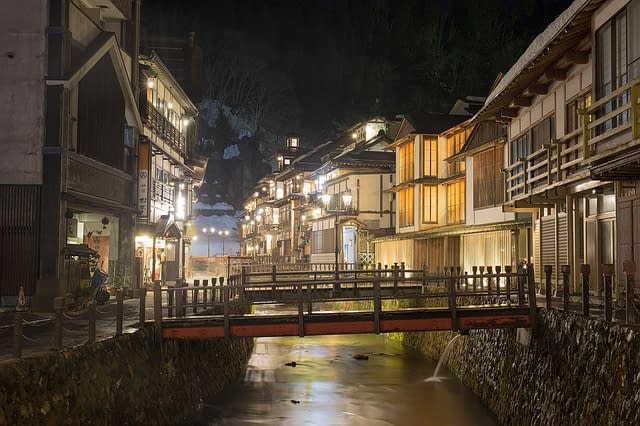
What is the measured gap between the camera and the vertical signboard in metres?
31.2

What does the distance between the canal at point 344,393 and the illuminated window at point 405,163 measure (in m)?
15.6

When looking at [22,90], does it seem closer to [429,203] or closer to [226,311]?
[226,311]

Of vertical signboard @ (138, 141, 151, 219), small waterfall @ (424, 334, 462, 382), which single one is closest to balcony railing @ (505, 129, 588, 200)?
small waterfall @ (424, 334, 462, 382)

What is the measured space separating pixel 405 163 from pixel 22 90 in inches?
1172

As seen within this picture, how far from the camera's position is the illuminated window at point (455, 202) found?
40.5 meters

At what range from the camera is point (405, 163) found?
47.2 m

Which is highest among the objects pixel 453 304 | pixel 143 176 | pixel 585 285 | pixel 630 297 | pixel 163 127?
pixel 163 127

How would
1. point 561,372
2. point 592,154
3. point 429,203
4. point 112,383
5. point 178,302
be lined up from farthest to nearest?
point 429,203 → point 178,302 → point 592,154 → point 561,372 → point 112,383

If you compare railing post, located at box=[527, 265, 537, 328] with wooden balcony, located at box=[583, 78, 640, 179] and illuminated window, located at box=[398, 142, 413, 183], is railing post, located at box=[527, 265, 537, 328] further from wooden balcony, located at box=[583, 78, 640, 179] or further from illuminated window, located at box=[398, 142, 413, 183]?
illuminated window, located at box=[398, 142, 413, 183]

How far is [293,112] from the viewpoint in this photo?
392 feet

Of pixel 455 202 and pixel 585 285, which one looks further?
pixel 455 202

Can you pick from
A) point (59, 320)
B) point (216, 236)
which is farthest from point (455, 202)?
point (216, 236)

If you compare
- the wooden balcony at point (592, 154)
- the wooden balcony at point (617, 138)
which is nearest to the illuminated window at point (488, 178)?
the wooden balcony at point (592, 154)

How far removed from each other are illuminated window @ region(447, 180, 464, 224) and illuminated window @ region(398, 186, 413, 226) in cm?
391
